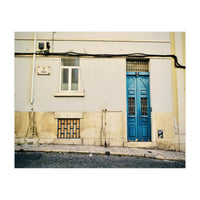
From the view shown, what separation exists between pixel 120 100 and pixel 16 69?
3816mm

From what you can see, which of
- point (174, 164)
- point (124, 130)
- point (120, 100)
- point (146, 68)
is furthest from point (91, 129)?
point (146, 68)

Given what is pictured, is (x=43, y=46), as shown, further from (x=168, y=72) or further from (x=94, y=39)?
(x=168, y=72)

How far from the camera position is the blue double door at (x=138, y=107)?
4268 millimetres

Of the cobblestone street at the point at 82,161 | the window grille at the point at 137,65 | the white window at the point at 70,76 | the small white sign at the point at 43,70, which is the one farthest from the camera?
the window grille at the point at 137,65

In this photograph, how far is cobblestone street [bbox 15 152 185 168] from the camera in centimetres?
278

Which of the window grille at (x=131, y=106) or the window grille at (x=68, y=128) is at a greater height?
the window grille at (x=131, y=106)

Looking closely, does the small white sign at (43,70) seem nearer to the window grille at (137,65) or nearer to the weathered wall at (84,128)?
the weathered wall at (84,128)

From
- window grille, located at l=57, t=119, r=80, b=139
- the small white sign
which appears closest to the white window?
the small white sign

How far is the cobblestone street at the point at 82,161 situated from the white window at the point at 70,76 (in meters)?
2.18

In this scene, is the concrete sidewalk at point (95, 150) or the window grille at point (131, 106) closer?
the concrete sidewalk at point (95, 150)

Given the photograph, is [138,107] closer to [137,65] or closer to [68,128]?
[137,65]

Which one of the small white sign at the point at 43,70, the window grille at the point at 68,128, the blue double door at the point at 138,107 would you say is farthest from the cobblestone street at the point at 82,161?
the small white sign at the point at 43,70

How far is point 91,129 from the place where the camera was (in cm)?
407

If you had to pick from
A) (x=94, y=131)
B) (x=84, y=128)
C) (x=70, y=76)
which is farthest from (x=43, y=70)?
(x=94, y=131)
